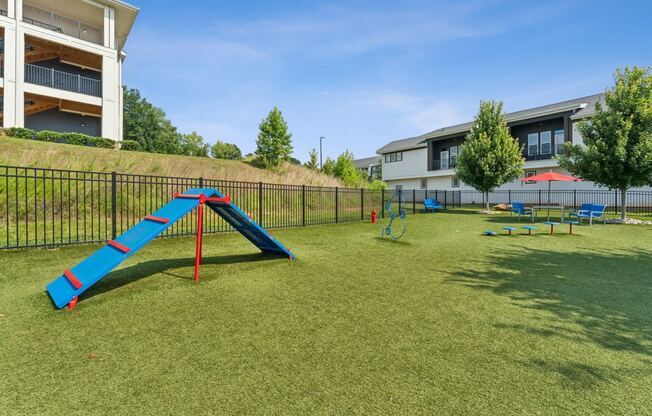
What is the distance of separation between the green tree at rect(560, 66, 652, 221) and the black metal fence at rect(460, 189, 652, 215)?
7.68m

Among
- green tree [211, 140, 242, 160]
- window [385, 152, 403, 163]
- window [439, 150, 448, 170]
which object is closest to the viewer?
window [439, 150, 448, 170]

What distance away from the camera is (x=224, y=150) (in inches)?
3159

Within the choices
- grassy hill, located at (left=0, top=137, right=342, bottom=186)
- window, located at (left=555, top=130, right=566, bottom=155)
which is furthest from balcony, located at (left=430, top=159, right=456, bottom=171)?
grassy hill, located at (left=0, top=137, right=342, bottom=186)

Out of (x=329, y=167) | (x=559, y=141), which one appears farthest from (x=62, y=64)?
(x=559, y=141)

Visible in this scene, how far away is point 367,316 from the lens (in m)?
3.72

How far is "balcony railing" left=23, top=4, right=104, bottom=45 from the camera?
22.4 metres

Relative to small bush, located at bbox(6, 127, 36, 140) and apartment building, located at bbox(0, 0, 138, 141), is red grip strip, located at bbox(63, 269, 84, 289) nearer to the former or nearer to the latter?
small bush, located at bbox(6, 127, 36, 140)

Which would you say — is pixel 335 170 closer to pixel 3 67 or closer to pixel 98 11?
pixel 98 11

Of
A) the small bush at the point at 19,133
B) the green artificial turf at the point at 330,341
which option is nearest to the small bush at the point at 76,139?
the small bush at the point at 19,133

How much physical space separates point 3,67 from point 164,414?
2772 centimetres

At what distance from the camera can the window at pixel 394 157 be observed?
4197cm

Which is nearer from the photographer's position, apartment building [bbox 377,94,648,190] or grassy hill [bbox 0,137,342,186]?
grassy hill [bbox 0,137,342,186]

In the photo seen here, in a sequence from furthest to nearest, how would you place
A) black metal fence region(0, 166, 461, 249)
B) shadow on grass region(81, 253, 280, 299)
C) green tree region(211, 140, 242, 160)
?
green tree region(211, 140, 242, 160) → black metal fence region(0, 166, 461, 249) → shadow on grass region(81, 253, 280, 299)

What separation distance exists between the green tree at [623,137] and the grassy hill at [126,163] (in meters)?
14.7
